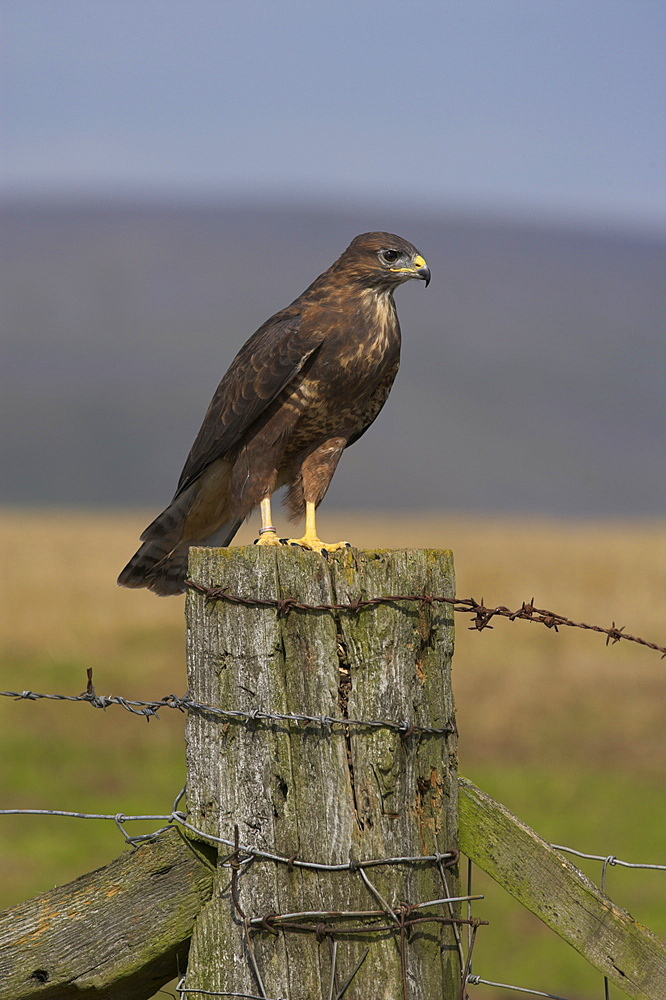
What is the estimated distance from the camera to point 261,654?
2293mm

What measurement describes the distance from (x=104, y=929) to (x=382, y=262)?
9.98ft

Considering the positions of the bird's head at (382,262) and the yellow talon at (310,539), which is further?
the bird's head at (382,262)

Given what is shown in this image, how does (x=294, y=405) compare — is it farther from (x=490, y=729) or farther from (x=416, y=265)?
(x=490, y=729)

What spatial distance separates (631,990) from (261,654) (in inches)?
41.6

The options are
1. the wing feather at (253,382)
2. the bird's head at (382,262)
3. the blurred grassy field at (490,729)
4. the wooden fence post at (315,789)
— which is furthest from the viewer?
the blurred grassy field at (490,729)

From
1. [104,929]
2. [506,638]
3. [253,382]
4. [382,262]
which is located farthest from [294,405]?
[506,638]

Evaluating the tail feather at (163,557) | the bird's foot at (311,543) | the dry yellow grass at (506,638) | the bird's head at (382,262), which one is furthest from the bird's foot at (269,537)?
the dry yellow grass at (506,638)

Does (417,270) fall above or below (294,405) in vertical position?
above

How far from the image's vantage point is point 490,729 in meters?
12.8

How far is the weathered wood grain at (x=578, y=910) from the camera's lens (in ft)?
7.56

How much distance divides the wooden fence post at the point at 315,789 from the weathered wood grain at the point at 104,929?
0.06 metres

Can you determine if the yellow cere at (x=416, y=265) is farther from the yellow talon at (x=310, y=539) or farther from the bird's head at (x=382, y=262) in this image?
the yellow talon at (x=310, y=539)

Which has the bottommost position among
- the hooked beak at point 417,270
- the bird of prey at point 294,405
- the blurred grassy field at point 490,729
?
the blurred grassy field at point 490,729

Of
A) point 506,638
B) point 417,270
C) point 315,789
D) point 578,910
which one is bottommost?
point 578,910
